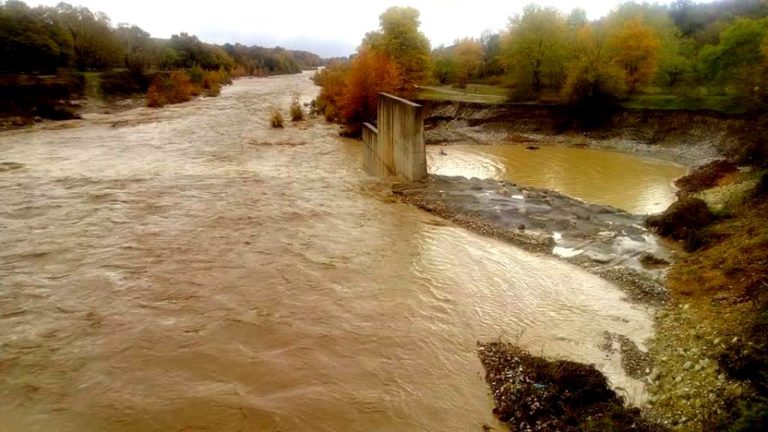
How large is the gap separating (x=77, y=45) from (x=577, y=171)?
6882cm

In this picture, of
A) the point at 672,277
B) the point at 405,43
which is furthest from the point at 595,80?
the point at 672,277

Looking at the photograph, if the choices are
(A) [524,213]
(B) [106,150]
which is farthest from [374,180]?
(B) [106,150]

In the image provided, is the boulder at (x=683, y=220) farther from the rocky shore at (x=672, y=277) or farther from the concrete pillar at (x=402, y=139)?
the concrete pillar at (x=402, y=139)

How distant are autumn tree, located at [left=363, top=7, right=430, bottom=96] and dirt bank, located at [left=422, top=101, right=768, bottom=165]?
623 centimetres

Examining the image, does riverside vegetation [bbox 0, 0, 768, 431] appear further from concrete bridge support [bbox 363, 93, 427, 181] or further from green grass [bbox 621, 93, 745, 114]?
concrete bridge support [bbox 363, 93, 427, 181]

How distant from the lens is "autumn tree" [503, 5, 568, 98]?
148 feet

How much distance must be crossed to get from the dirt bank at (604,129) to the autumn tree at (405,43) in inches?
245

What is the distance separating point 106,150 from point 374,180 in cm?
1889

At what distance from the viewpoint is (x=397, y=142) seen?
77.9ft

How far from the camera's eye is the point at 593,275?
42.5 ft

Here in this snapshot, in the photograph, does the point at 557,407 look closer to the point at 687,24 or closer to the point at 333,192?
the point at 333,192

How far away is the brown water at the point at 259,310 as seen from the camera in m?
7.84

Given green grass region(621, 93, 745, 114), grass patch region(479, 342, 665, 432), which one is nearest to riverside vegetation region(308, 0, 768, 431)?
grass patch region(479, 342, 665, 432)

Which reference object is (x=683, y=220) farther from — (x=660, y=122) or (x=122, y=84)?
(x=122, y=84)
